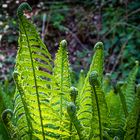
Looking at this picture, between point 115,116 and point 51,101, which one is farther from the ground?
point 51,101

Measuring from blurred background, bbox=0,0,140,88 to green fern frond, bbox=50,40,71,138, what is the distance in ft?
14.0

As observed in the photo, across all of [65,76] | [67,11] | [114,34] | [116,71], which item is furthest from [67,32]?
[65,76]

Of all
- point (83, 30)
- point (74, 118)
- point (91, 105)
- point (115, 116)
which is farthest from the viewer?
point (83, 30)

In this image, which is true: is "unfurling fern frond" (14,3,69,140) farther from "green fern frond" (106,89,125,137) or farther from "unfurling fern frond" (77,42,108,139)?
"green fern frond" (106,89,125,137)

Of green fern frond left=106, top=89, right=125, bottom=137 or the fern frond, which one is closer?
the fern frond

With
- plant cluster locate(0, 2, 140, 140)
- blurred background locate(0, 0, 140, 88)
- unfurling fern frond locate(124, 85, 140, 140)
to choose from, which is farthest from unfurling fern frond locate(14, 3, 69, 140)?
blurred background locate(0, 0, 140, 88)

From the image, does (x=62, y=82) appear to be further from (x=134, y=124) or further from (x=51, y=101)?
(x=134, y=124)

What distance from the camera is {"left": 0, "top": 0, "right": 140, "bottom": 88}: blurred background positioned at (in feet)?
18.6

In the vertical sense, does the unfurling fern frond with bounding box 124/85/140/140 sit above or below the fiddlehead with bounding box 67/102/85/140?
below

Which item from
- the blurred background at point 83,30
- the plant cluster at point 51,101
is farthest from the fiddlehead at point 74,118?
the blurred background at point 83,30

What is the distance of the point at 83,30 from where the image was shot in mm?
6707

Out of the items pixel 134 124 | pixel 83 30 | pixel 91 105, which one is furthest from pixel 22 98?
pixel 83 30

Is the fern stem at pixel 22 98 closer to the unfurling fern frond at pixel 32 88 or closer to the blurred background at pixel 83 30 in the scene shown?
the unfurling fern frond at pixel 32 88

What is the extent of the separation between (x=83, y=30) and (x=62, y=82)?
19.0 feet
